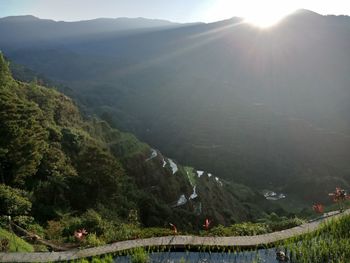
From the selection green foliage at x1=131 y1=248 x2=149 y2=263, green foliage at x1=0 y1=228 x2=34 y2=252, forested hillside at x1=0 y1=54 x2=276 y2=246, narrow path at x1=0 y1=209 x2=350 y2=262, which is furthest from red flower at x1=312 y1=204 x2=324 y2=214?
green foliage at x1=0 y1=228 x2=34 y2=252

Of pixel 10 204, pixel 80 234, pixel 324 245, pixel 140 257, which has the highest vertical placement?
pixel 80 234

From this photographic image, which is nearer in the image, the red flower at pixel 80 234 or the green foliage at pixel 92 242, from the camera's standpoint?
the red flower at pixel 80 234

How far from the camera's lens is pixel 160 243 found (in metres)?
13.2

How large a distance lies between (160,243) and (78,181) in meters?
22.7

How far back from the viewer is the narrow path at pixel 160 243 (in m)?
12.3

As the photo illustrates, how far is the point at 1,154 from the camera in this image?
2502 cm

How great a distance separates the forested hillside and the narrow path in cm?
209

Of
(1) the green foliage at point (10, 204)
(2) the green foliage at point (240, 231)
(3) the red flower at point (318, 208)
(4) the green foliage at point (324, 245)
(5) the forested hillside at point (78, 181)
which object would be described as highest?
Answer: (4) the green foliage at point (324, 245)

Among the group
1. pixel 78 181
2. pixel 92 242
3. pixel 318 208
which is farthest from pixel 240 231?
pixel 78 181

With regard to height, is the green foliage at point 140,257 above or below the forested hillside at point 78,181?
above

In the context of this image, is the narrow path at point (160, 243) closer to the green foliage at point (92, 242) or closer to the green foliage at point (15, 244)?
the green foliage at point (92, 242)

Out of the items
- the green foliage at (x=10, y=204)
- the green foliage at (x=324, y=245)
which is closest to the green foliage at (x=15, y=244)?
the green foliage at (x=10, y=204)

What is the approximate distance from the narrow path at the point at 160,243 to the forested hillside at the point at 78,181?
209 cm

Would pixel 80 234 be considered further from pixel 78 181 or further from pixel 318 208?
pixel 78 181
